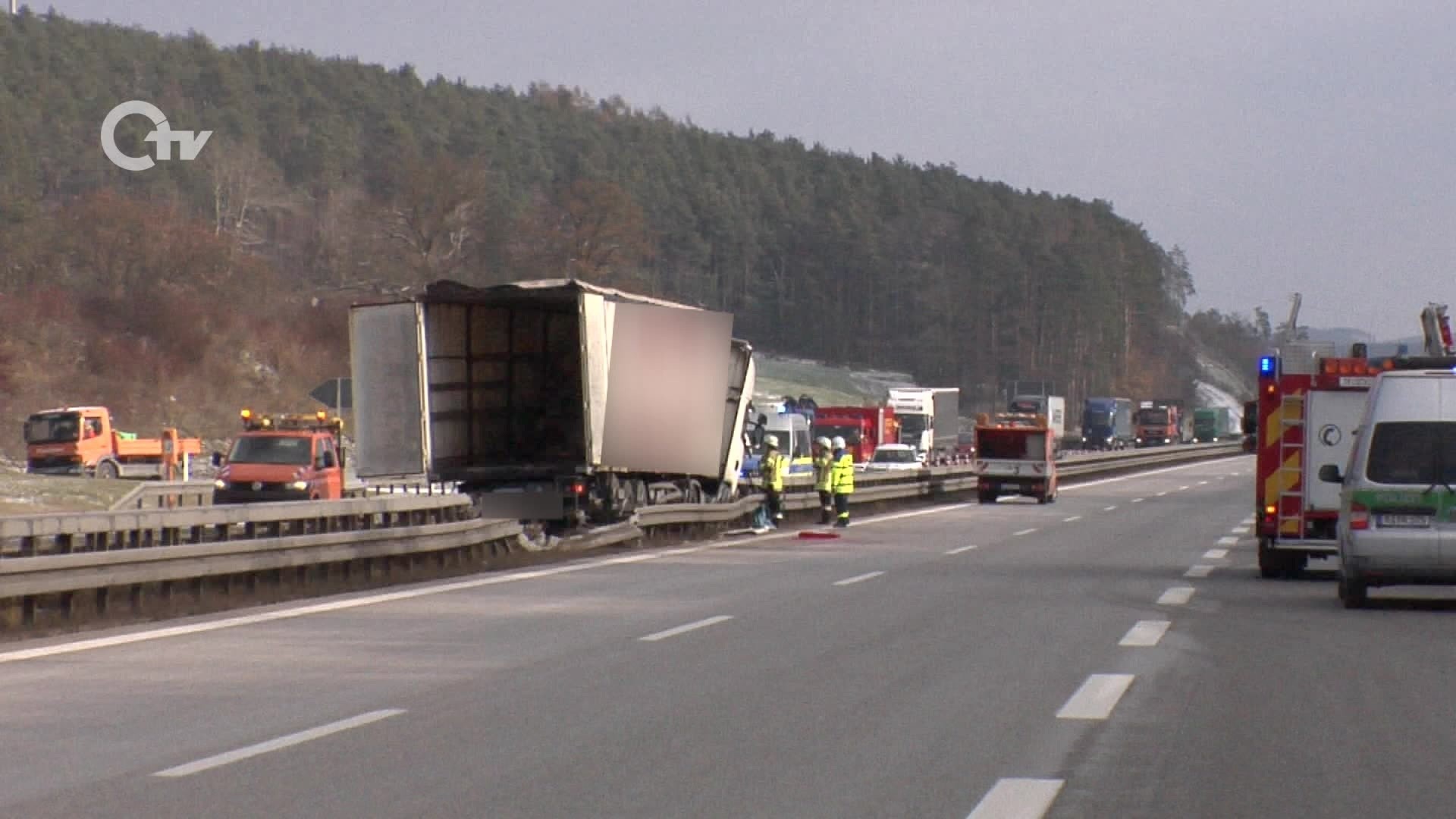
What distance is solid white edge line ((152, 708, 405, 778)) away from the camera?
8180mm

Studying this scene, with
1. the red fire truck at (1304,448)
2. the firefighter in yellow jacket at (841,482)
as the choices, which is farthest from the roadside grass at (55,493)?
the red fire truck at (1304,448)

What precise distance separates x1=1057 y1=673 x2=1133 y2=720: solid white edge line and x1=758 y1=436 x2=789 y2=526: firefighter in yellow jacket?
20589 millimetres

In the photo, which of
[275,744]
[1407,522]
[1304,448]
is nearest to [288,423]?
[1304,448]

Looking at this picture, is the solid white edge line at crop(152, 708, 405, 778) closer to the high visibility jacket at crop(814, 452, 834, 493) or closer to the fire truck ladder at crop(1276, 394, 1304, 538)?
the fire truck ladder at crop(1276, 394, 1304, 538)

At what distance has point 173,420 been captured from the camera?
75062 millimetres

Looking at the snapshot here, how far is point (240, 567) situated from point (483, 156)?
382 ft

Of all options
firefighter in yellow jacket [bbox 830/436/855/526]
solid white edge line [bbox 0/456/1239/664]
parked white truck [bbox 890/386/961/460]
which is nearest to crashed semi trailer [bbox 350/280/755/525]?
solid white edge line [bbox 0/456/1239/664]

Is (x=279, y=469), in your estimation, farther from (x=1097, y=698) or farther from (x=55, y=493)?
(x=1097, y=698)

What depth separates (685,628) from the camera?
48.9 feet

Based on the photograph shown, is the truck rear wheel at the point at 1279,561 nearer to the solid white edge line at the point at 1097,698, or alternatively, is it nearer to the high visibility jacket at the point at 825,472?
the solid white edge line at the point at 1097,698

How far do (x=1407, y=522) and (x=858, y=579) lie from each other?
6241 millimetres

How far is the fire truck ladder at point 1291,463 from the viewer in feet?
68.4

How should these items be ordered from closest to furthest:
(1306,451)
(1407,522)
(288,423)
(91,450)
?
(1407,522)
(1306,451)
(288,423)
(91,450)

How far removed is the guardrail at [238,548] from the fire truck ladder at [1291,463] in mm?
9696
